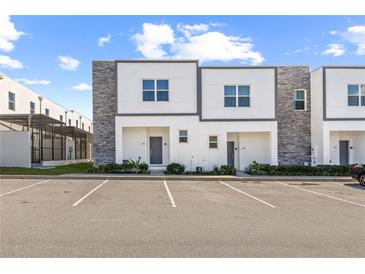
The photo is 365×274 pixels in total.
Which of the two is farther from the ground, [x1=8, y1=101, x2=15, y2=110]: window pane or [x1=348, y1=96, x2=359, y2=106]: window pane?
[x1=8, y1=101, x2=15, y2=110]: window pane

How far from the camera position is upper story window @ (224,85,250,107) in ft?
69.1

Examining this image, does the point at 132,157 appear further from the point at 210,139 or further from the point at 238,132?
the point at 238,132

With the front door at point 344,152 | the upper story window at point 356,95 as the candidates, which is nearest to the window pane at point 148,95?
the upper story window at point 356,95

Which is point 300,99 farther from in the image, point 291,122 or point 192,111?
point 192,111

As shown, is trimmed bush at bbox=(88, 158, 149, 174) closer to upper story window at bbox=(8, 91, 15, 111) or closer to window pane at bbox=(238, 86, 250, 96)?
window pane at bbox=(238, 86, 250, 96)

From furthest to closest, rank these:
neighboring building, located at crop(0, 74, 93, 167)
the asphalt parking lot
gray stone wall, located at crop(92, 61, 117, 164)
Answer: neighboring building, located at crop(0, 74, 93, 167), gray stone wall, located at crop(92, 61, 117, 164), the asphalt parking lot

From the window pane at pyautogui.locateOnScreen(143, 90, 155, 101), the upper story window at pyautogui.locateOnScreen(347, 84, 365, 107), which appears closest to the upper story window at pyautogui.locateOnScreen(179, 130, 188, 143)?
the window pane at pyautogui.locateOnScreen(143, 90, 155, 101)

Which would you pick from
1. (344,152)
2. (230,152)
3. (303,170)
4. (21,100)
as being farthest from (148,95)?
(21,100)

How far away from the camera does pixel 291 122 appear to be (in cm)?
2183

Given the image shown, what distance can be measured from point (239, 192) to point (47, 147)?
22318mm

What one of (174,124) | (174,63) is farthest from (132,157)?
(174,63)

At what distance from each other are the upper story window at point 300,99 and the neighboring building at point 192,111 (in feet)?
0.49

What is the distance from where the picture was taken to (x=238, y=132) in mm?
21734

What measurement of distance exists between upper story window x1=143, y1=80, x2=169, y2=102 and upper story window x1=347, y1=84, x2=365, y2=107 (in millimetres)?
12519
